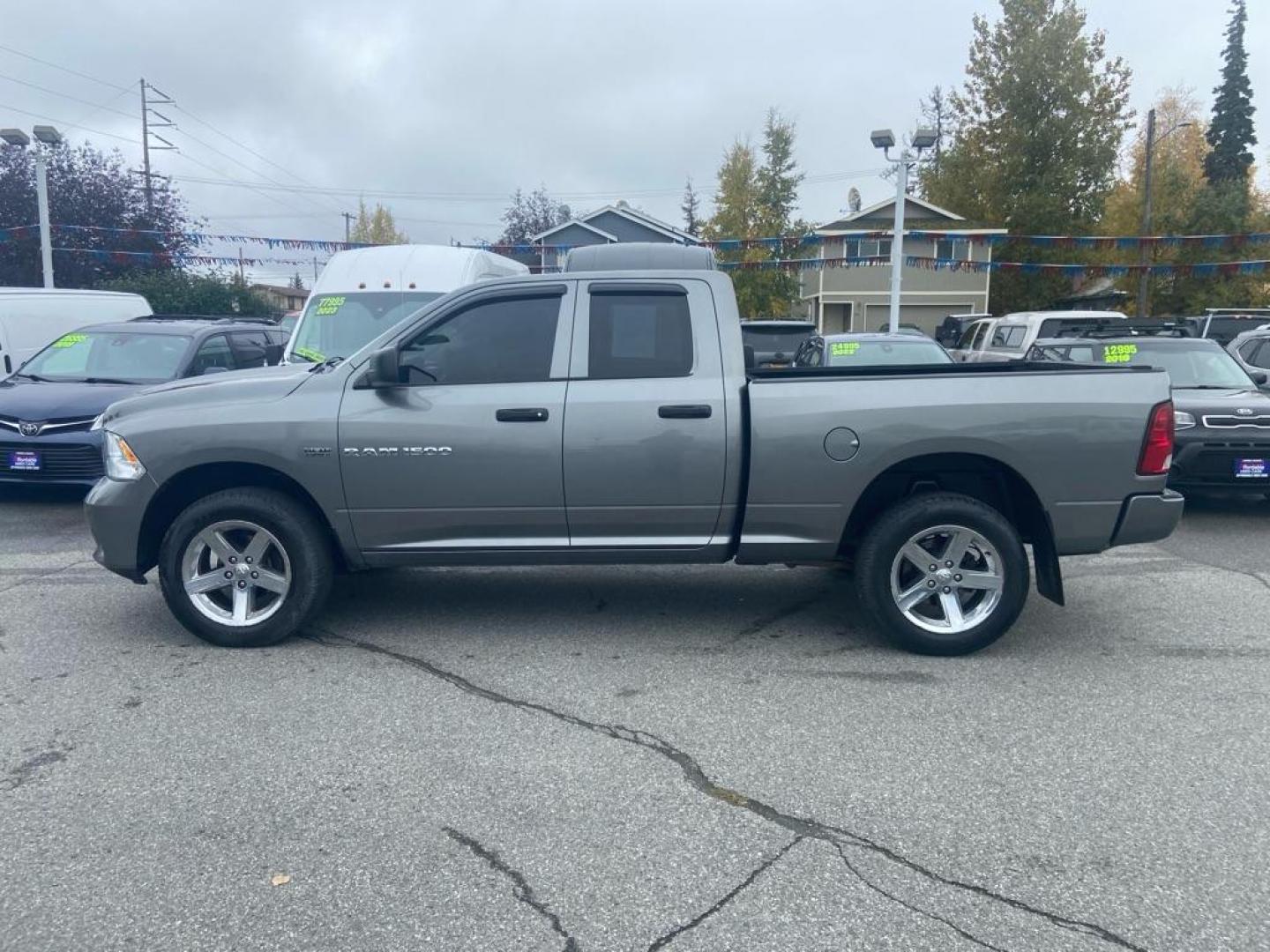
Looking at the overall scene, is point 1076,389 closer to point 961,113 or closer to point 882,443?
point 882,443

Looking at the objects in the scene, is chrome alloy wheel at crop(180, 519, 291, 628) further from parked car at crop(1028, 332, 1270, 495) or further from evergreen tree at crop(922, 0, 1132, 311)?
evergreen tree at crop(922, 0, 1132, 311)

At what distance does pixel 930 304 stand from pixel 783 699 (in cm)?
3785

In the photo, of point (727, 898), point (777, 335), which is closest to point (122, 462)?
point (727, 898)

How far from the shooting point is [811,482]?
206 inches

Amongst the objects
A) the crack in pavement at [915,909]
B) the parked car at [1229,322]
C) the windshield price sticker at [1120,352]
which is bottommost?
the crack in pavement at [915,909]

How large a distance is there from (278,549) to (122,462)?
927 millimetres

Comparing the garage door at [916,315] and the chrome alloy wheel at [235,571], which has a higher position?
the garage door at [916,315]

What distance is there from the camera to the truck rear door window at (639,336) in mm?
5375

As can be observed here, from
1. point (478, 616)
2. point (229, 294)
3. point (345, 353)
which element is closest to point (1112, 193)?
point (229, 294)

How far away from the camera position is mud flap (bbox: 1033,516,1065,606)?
5.37 metres

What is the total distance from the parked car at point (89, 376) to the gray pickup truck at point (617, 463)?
13.8ft

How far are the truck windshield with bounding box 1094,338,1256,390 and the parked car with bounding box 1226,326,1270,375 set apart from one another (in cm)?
304

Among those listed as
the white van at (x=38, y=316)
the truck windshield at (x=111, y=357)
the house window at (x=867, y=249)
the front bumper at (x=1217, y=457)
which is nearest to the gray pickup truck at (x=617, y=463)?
the front bumper at (x=1217, y=457)

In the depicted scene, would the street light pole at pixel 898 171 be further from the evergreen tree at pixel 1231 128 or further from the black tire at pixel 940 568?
the evergreen tree at pixel 1231 128
